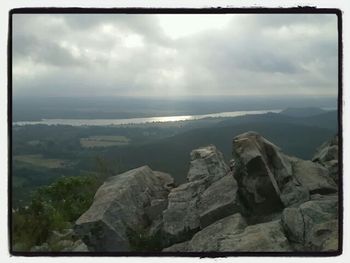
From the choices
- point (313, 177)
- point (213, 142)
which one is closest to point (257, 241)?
point (313, 177)

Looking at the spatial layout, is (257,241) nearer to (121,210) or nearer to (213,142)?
(121,210)

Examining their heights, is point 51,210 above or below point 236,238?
above

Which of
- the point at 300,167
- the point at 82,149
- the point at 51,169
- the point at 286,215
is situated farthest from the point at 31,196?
the point at 300,167

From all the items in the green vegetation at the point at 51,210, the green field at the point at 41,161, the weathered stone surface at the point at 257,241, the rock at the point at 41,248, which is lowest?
the rock at the point at 41,248

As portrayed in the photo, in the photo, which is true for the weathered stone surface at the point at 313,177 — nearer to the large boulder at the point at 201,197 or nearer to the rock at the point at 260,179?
the rock at the point at 260,179

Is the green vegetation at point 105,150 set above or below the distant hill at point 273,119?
below

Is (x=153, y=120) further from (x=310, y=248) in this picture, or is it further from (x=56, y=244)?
(x=310, y=248)

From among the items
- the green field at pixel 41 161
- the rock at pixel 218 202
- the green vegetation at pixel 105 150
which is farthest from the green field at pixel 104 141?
the rock at pixel 218 202
